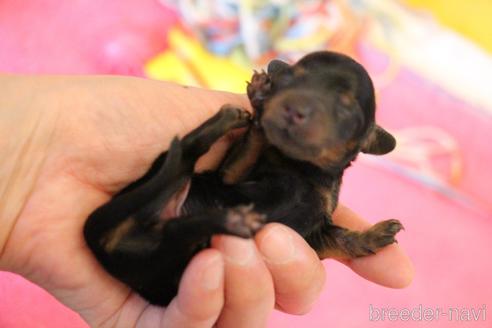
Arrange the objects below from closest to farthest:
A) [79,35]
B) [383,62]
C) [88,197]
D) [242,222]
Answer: [242,222] < [88,197] < [79,35] < [383,62]

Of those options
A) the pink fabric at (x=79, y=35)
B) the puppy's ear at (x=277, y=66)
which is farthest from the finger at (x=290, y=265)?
the pink fabric at (x=79, y=35)

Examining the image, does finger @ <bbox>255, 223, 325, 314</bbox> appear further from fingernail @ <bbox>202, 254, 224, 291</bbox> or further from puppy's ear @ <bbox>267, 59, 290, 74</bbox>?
puppy's ear @ <bbox>267, 59, 290, 74</bbox>

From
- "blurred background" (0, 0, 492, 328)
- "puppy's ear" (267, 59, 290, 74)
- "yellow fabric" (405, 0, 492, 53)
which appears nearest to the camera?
"puppy's ear" (267, 59, 290, 74)

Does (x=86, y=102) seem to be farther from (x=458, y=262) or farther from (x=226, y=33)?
(x=458, y=262)

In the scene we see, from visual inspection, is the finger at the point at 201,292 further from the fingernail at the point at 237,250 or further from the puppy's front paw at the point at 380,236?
the puppy's front paw at the point at 380,236

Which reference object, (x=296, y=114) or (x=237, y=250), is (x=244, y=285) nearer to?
(x=237, y=250)

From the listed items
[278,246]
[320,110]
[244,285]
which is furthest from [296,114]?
[244,285]

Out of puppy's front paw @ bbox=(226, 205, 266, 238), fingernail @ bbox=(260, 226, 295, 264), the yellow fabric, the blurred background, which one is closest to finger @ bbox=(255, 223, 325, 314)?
fingernail @ bbox=(260, 226, 295, 264)
